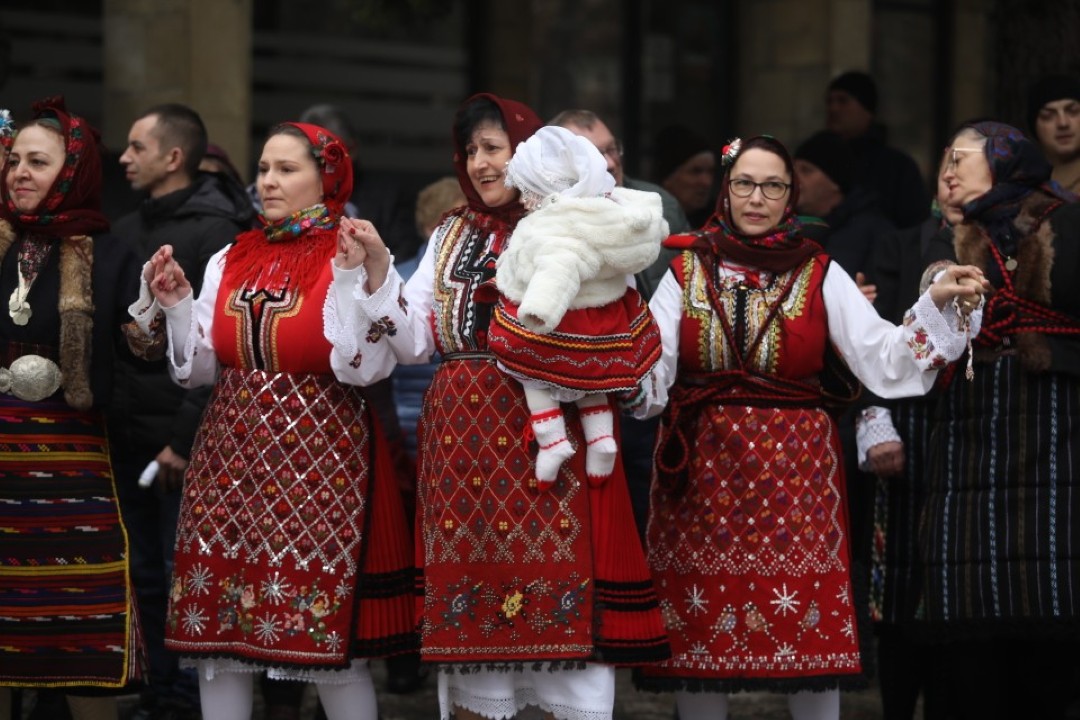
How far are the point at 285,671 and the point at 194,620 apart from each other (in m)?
0.31

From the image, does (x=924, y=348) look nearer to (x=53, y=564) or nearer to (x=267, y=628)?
(x=267, y=628)

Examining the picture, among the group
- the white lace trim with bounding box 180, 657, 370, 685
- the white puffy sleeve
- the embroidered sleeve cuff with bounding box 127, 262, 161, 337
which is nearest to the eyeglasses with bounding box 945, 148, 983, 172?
the white puffy sleeve

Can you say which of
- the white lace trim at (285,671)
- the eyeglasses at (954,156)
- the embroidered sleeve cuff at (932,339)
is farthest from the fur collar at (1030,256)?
the white lace trim at (285,671)

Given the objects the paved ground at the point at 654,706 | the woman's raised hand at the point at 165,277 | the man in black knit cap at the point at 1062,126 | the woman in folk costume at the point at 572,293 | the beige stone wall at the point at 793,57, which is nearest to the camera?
the woman in folk costume at the point at 572,293

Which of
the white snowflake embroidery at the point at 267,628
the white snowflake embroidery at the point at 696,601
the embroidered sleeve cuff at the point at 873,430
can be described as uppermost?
the embroidered sleeve cuff at the point at 873,430

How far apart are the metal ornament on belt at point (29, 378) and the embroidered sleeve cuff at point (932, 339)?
2.55 m

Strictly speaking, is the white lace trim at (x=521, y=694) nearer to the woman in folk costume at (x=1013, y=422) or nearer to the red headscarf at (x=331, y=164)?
the woman in folk costume at (x=1013, y=422)

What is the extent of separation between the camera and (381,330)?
5445mm

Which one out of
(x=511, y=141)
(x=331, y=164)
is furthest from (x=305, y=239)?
(x=511, y=141)

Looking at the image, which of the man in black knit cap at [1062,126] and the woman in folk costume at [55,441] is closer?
the woman in folk costume at [55,441]

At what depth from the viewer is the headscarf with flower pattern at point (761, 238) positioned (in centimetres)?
563

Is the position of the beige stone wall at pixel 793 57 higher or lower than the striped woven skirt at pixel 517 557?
higher

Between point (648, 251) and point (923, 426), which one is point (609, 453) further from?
point (923, 426)

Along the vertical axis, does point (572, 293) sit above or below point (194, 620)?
above
